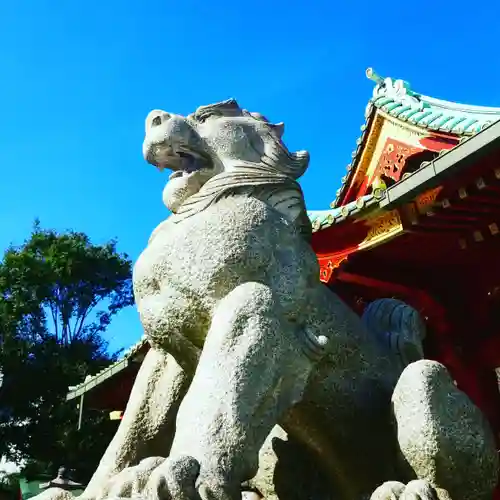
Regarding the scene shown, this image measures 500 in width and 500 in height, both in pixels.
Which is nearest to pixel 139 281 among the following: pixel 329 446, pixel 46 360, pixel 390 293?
pixel 329 446

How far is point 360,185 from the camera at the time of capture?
6.07m

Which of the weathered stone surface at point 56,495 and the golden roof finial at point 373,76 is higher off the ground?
the golden roof finial at point 373,76

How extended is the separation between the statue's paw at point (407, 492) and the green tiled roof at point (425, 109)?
370cm

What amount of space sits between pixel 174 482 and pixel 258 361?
37cm

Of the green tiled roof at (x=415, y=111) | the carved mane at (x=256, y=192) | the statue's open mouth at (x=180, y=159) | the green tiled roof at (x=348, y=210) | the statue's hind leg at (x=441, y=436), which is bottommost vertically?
the statue's hind leg at (x=441, y=436)

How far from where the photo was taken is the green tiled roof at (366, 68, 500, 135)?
16.9ft

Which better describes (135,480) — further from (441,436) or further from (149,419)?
(441,436)

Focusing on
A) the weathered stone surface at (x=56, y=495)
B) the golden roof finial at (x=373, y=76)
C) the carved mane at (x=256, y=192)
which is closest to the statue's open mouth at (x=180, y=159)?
the carved mane at (x=256, y=192)

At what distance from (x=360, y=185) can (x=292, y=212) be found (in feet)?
13.9

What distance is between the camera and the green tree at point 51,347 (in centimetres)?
1334

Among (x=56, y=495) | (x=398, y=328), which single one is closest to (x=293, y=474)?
(x=398, y=328)

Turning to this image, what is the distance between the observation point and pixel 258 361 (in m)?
1.51

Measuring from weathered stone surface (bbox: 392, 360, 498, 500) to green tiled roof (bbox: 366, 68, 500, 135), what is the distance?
3448 mm

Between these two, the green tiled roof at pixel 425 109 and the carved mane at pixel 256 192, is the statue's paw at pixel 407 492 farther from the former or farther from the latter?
the green tiled roof at pixel 425 109
